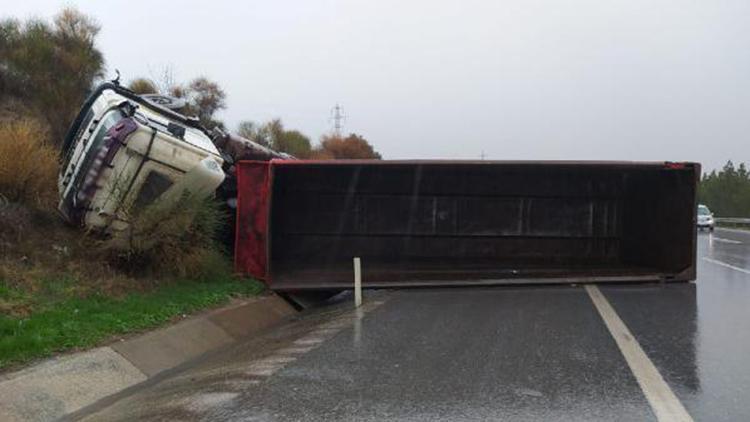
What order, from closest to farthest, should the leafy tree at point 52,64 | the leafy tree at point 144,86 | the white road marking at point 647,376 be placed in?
the white road marking at point 647,376 → the leafy tree at point 52,64 → the leafy tree at point 144,86

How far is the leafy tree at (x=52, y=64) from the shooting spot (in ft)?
72.6

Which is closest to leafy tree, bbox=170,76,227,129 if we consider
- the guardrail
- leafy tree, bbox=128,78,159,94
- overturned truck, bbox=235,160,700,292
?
leafy tree, bbox=128,78,159,94

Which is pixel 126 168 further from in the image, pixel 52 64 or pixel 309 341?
pixel 52 64

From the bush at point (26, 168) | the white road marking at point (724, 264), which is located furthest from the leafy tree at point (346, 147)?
the bush at point (26, 168)

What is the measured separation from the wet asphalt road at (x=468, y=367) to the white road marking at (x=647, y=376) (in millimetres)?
69

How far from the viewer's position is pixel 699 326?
9391 millimetres

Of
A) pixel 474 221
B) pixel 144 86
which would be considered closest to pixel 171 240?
pixel 474 221

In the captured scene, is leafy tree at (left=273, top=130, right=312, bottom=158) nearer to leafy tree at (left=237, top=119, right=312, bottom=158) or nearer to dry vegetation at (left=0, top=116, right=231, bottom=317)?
leafy tree at (left=237, top=119, right=312, bottom=158)

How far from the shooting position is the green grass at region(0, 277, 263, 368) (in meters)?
7.52

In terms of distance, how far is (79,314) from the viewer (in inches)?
344

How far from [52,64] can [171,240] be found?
1638 centimetres


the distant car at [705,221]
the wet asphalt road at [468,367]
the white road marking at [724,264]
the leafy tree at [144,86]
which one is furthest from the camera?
the distant car at [705,221]

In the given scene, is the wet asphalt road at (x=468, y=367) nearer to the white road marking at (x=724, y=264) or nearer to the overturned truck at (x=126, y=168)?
the overturned truck at (x=126, y=168)

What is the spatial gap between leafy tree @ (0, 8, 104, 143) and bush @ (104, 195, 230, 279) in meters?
9.63
